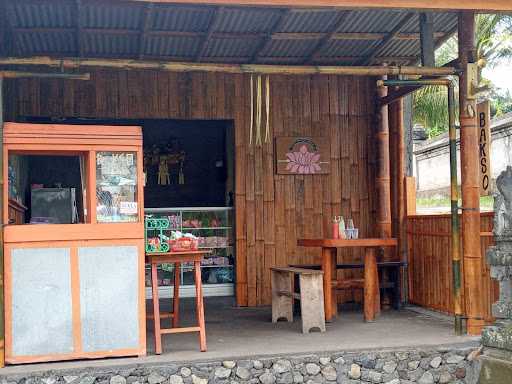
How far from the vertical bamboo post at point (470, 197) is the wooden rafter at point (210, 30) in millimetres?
2479

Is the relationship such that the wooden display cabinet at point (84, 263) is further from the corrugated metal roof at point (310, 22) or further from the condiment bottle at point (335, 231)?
the condiment bottle at point (335, 231)

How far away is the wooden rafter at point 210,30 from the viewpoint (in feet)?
24.8

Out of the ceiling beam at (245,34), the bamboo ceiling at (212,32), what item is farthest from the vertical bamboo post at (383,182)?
the ceiling beam at (245,34)

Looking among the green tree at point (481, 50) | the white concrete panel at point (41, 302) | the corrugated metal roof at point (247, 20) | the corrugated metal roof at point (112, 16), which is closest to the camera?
the white concrete panel at point (41, 302)

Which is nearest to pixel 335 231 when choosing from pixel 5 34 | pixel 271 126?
pixel 271 126

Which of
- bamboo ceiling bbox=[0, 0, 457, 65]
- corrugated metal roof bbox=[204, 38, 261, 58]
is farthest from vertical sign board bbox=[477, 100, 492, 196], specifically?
corrugated metal roof bbox=[204, 38, 261, 58]

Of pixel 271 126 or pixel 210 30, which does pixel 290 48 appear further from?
pixel 210 30

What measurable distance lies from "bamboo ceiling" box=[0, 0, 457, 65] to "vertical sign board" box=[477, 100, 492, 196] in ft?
4.01

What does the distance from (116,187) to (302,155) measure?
12.8ft

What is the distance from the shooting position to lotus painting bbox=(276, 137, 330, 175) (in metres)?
9.72

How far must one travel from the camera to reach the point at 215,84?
961 centimetres

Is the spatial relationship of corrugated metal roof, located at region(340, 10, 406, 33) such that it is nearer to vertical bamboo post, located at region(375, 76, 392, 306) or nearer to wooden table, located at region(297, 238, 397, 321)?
vertical bamboo post, located at region(375, 76, 392, 306)

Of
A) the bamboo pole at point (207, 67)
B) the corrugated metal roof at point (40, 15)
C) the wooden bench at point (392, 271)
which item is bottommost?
the wooden bench at point (392, 271)

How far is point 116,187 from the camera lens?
21.1 ft
